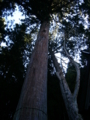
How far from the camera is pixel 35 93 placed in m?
3.13

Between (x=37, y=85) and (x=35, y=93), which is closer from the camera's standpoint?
(x=35, y=93)

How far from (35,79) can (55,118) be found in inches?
150

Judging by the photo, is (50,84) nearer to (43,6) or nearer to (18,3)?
(43,6)

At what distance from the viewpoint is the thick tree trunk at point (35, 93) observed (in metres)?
2.64

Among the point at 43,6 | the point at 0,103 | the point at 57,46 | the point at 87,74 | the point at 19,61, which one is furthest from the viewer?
the point at 57,46

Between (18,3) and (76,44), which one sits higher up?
(18,3)

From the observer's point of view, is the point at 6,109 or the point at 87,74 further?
the point at 6,109

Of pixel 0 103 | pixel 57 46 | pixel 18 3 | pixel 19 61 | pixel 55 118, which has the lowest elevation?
pixel 55 118

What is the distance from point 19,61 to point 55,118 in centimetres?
375

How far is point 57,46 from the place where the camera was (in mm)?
9094

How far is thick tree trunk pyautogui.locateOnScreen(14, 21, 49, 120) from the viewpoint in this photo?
264 centimetres

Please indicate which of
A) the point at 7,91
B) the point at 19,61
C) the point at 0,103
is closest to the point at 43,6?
the point at 19,61

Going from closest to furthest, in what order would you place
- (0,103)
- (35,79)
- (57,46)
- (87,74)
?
(35,79)
(87,74)
(0,103)
(57,46)

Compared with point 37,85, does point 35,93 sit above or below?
below
